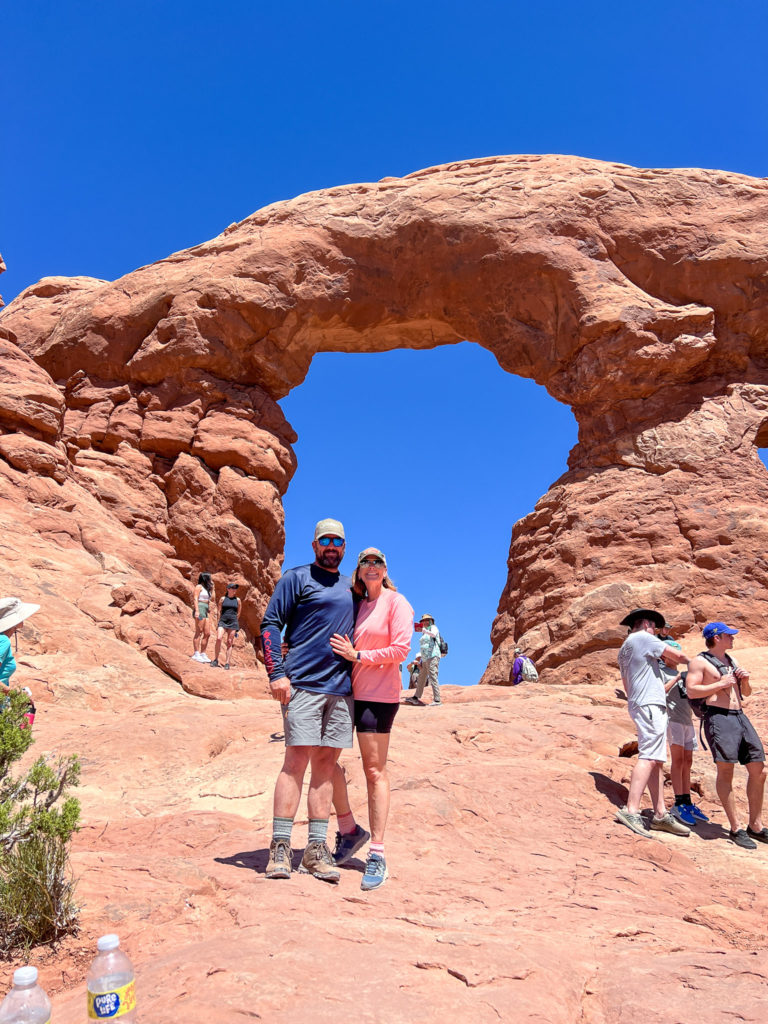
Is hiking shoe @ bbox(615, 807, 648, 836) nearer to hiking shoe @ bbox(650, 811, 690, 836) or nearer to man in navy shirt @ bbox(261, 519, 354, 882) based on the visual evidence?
hiking shoe @ bbox(650, 811, 690, 836)

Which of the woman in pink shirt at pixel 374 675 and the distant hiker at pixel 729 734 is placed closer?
the woman in pink shirt at pixel 374 675

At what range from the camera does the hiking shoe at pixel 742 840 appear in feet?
19.0

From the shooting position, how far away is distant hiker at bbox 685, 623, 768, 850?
20.1 feet

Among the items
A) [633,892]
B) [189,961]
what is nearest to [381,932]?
[189,961]

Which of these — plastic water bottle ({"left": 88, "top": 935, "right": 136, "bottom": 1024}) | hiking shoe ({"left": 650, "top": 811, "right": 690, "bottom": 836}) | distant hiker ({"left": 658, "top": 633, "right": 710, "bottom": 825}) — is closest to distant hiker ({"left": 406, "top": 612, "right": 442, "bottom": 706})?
distant hiker ({"left": 658, "top": 633, "right": 710, "bottom": 825})

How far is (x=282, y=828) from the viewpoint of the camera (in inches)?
169

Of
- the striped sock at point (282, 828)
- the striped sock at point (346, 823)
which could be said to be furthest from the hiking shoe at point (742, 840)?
the striped sock at point (282, 828)

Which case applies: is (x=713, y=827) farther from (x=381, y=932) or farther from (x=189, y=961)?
(x=189, y=961)

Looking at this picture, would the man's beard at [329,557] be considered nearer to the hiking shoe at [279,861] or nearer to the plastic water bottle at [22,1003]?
the hiking shoe at [279,861]

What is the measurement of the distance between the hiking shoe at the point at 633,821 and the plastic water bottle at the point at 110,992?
4.30 m

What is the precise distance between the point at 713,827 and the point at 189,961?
15.7ft

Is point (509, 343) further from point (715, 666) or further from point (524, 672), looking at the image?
point (715, 666)

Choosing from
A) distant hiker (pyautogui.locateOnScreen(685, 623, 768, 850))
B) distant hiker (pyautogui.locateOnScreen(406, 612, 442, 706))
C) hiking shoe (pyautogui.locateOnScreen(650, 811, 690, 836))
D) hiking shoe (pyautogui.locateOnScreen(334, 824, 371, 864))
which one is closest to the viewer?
hiking shoe (pyautogui.locateOnScreen(334, 824, 371, 864))

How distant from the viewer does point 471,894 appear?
4355 mm
